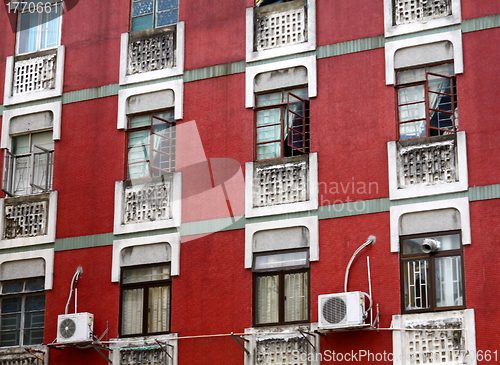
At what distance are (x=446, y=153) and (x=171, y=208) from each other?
6.17 m

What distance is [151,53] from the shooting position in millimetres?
22734

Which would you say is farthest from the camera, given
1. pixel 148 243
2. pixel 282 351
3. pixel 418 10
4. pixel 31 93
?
pixel 31 93

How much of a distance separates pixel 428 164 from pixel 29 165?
9.80 metres

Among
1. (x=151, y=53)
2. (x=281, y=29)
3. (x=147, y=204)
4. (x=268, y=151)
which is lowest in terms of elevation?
(x=147, y=204)

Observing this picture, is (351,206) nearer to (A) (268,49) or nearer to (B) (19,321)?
(A) (268,49)

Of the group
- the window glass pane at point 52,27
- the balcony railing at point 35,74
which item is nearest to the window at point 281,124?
the balcony railing at point 35,74

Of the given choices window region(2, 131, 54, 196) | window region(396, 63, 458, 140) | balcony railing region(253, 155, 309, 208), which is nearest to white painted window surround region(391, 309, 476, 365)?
balcony railing region(253, 155, 309, 208)

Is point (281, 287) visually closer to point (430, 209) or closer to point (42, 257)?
point (430, 209)

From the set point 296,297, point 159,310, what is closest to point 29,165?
point 159,310

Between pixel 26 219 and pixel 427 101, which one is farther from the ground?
pixel 427 101

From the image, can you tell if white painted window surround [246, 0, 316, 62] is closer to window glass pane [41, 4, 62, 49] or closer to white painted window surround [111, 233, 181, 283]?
white painted window surround [111, 233, 181, 283]

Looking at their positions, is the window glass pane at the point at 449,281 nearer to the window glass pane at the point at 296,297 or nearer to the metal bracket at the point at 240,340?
the window glass pane at the point at 296,297

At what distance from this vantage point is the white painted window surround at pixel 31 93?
77.0 ft

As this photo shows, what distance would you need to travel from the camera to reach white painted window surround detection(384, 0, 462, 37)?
19.8 metres
